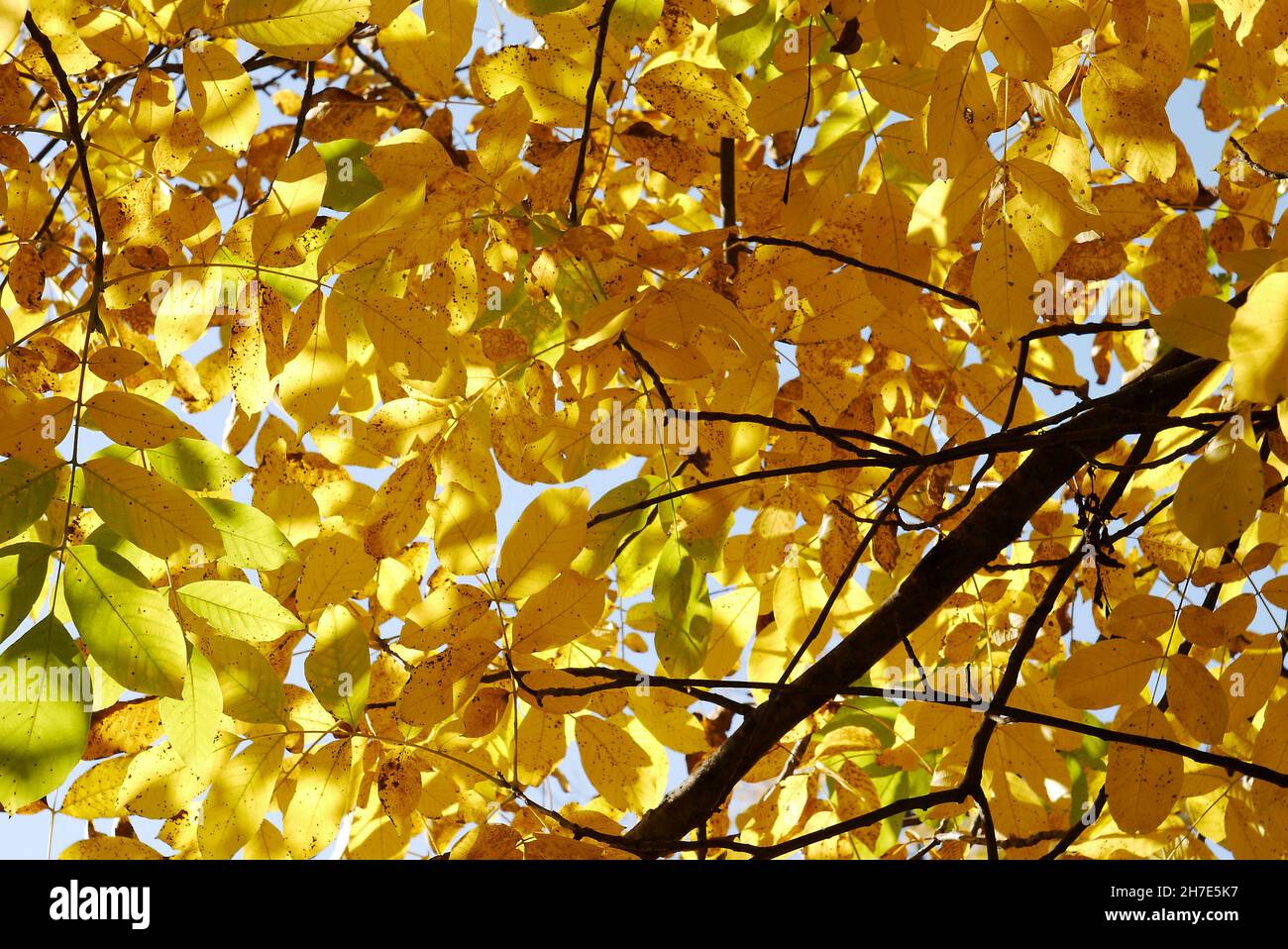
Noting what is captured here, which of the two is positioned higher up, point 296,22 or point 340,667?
point 296,22

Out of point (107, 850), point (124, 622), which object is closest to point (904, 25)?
point (124, 622)

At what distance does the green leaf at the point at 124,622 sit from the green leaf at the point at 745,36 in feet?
4.48

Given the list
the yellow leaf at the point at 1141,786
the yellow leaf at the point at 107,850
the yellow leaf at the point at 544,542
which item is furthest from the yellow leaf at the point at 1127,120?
the yellow leaf at the point at 107,850

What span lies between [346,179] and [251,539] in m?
0.74

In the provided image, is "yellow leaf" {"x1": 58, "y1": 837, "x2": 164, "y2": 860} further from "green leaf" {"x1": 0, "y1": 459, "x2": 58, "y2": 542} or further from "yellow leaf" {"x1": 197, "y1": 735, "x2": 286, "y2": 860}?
"green leaf" {"x1": 0, "y1": 459, "x2": 58, "y2": 542}

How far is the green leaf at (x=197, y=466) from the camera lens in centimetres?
171

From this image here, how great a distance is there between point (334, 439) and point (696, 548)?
85 cm

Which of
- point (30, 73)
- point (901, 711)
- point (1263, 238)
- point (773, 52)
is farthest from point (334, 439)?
point (1263, 238)

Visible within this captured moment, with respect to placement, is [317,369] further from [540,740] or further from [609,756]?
[609,756]

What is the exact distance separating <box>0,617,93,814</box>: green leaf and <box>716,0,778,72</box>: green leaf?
1.49 m

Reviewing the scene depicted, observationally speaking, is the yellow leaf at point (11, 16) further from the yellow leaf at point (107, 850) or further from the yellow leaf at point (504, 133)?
the yellow leaf at point (107, 850)

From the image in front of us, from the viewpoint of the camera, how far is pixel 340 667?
175cm

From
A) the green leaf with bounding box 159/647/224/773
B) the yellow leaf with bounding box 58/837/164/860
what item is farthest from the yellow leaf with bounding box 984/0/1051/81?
the yellow leaf with bounding box 58/837/164/860
